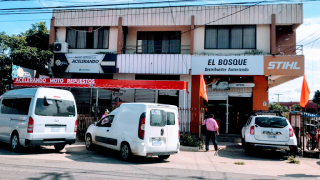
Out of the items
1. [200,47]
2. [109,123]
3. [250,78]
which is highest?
[200,47]

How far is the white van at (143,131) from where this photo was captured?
850 centimetres

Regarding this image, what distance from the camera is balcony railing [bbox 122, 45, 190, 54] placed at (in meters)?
19.0

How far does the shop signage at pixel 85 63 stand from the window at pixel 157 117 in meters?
9.82

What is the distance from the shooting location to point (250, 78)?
58.1 ft

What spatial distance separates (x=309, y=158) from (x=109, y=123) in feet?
26.7

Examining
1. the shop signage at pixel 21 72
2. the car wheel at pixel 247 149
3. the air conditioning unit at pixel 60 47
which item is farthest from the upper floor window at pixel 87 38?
the car wheel at pixel 247 149

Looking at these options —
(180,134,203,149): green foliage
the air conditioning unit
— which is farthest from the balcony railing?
(180,134,203,149): green foliage

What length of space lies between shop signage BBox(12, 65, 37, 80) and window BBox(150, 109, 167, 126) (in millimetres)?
11099

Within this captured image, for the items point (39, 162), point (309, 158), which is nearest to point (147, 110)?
A: point (39, 162)

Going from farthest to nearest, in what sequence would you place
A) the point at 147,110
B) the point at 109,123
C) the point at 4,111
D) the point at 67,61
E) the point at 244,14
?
the point at 67,61 → the point at 244,14 → the point at 4,111 → the point at 109,123 → the point at 147,110

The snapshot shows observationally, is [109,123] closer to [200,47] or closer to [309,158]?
[309,158]

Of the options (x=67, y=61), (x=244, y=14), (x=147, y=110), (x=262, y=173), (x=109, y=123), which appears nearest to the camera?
(x=262, y=173)

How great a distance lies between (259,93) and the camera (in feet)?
57.2

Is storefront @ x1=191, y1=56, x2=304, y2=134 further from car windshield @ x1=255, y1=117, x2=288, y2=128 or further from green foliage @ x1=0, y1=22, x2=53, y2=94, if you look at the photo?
green foliage @ x1=0, y1=22, x2=53, y2=94
